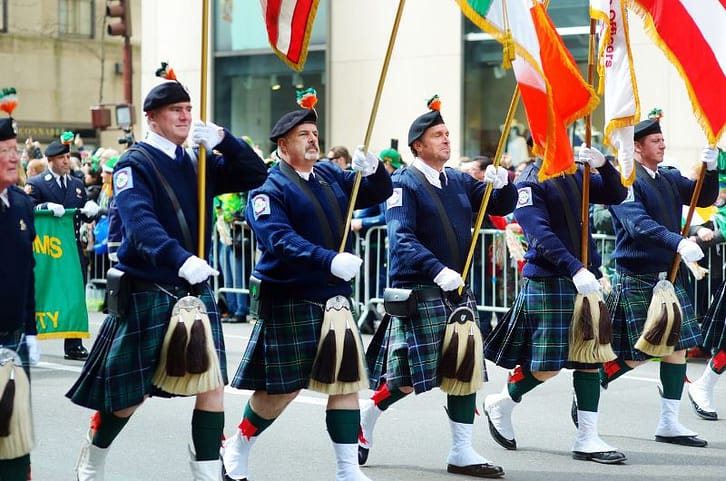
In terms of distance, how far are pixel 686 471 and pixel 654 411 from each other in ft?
5.98

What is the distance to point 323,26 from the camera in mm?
19641

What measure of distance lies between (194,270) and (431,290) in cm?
175

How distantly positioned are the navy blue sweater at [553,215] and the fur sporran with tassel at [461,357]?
2.30 ft

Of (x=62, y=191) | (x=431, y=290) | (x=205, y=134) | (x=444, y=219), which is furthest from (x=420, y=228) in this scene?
(x=62, y=191)

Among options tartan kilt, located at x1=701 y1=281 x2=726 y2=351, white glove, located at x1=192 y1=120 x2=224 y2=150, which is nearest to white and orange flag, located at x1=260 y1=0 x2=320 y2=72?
white glove, located at x1=192 y1=120 x2=224 y2=150

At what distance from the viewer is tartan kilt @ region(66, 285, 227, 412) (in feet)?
18.1

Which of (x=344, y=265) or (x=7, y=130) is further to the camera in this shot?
(x=344, y=265)

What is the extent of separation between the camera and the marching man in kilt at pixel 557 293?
23.0 ft

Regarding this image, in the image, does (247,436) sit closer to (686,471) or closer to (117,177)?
(117,177)

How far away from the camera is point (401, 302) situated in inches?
263

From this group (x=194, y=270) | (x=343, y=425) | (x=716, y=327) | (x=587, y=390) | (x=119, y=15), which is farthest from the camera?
Result: (x=119, y=15)

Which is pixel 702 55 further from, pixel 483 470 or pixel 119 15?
pixel 119 15

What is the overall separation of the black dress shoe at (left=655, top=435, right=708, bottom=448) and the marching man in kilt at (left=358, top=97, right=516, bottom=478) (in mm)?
1431

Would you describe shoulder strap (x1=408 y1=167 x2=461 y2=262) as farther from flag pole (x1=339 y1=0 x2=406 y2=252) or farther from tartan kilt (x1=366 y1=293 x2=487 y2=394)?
flag pole (x1=339 y1=0 x2=406 y2=252)
